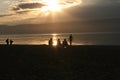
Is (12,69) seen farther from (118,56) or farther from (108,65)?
(118,56)

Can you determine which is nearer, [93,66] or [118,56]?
[93,66]

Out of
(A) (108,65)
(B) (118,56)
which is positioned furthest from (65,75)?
Answer: (B) (118,56)

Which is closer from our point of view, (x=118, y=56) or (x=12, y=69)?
(x=12, y=69)

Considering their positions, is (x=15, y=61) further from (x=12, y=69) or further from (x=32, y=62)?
(x=12, y=69)

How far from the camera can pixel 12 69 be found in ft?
67.5

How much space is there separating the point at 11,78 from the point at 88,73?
4.07 metres

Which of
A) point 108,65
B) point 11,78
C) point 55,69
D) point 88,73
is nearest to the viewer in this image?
point 11,78

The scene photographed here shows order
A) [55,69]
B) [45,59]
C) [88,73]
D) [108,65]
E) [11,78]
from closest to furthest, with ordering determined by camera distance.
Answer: [11,78]
[88,73]
[55,69]
[108,65]
[45,59]

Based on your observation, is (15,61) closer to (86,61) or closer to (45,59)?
(45,59)

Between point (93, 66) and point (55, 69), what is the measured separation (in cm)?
246

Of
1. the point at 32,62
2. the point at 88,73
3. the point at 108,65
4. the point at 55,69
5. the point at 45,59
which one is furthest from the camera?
the point at 45,59

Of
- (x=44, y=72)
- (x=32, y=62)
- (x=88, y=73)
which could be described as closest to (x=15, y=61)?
(x=32, y=62)

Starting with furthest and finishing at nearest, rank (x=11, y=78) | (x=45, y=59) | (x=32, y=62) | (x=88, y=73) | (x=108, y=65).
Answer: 1. (x=45, y=59)
2. (x=32, y=62)
3. (x=108, y=65)
4. (x=88, y=73)
5. (x=11, y=78)

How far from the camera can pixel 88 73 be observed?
19.0m
